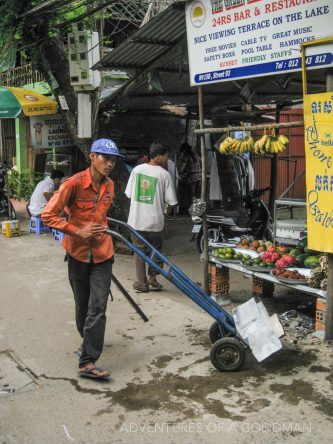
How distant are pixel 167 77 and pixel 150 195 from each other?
2441mm

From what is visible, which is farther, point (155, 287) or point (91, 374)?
point (155, 287)

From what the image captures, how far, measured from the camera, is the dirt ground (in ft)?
11.3

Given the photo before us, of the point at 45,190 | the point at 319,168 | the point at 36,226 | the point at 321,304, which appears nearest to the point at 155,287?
the point at 321,304

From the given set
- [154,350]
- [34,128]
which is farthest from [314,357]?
[34,128]

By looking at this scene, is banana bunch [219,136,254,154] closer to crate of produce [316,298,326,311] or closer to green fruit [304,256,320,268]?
green fruit [304,256,320,268]

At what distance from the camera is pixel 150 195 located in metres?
6.48

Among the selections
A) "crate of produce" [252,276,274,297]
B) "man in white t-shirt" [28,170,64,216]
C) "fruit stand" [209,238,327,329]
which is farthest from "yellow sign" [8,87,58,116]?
"crate of produce" [252,276,274,297]

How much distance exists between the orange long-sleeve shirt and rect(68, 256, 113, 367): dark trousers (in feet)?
0.28

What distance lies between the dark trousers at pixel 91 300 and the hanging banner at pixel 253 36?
2.39 meters

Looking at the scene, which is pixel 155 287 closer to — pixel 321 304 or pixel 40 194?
pixel 321 304

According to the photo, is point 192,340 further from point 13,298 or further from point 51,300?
point 13,298

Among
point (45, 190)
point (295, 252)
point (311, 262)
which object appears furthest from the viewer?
→ point (45, 190)

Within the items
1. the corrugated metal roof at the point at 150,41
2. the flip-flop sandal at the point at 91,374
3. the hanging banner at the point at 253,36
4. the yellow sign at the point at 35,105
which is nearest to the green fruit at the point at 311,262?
the hanging banner at the point at 253,36

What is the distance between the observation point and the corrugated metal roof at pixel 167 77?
6.45 metres
